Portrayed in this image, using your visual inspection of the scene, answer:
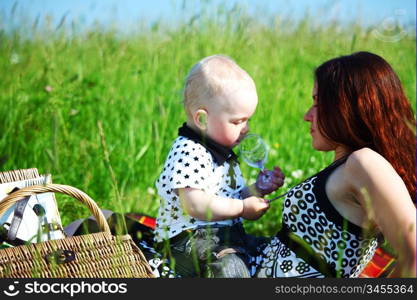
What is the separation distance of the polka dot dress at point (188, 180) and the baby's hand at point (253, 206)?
0.39 feet

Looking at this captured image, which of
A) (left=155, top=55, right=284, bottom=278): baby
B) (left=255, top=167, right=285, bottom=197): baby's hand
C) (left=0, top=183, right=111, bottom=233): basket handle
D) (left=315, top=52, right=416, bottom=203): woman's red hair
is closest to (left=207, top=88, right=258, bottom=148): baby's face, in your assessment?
(left=155, top=55, right=284, bottom=278): baby

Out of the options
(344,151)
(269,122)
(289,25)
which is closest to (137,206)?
(269,122)

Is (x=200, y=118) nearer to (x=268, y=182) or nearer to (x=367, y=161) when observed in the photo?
(x=268, y=182)

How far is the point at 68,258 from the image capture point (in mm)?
2250

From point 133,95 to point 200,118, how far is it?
2113mm

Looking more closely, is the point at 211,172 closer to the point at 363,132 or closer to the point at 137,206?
the point at 363,132

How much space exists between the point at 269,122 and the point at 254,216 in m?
2.12

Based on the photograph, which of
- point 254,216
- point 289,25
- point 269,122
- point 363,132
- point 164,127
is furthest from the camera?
point 289,25

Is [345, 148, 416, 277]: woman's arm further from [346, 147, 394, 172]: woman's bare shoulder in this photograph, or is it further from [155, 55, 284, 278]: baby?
[155, 55, 284, 278]: baby

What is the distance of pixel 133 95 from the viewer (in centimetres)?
456

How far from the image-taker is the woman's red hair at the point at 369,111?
219 centimetres

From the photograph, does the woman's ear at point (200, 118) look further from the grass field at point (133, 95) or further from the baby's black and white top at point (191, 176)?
the grass field at point (133, 95)

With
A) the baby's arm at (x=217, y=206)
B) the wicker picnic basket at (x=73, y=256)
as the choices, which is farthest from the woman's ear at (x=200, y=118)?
the wicker picnic basket at (x=73, y=256)

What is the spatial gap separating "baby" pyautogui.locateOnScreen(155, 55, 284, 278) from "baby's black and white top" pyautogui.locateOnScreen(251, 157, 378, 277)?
17cm
